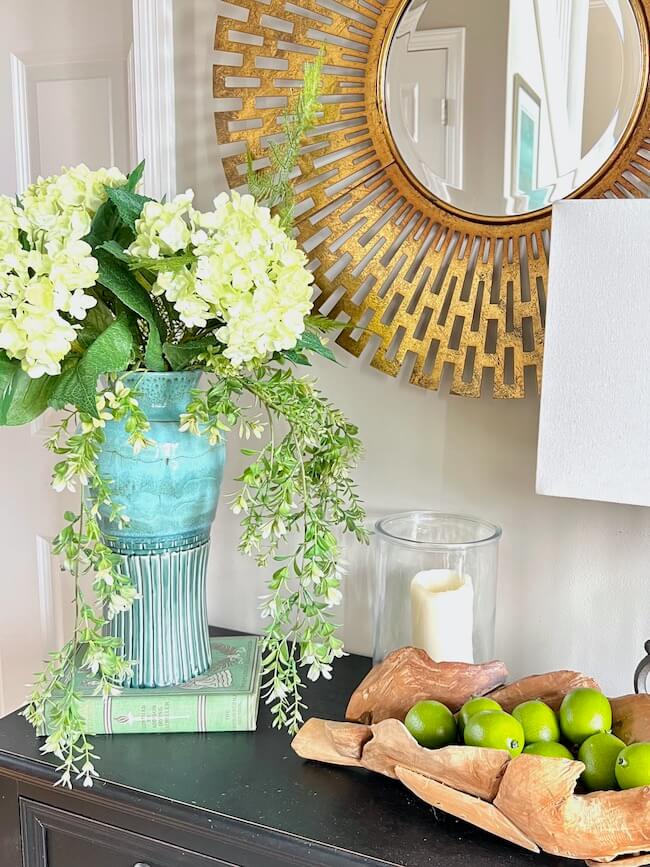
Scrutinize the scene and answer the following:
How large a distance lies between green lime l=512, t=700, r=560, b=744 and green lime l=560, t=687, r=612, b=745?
0.04 feet

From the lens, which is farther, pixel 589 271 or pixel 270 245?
pixel 270 245

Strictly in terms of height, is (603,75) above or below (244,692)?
above

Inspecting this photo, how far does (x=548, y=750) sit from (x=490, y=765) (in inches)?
2.8

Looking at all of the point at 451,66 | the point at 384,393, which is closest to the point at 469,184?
the point at 451,66

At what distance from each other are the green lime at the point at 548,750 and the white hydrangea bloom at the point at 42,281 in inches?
25.3

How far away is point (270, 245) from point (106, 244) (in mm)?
182

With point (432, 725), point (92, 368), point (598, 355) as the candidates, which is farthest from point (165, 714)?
point (598, 355)

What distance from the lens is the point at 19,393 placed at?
1.00 metres

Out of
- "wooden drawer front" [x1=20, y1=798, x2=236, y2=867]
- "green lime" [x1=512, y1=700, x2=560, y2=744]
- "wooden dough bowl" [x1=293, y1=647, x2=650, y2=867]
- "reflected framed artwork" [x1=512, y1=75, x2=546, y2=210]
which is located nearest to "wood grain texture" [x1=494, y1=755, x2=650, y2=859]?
"wooden dough bowl" [x1=293, y1=647, x2=650, y2=867]

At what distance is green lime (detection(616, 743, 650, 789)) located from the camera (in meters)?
0.84

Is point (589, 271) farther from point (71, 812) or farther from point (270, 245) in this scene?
point (71, 812)

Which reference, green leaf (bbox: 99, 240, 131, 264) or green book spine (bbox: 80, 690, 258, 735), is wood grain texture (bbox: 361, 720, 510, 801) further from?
green leaf (bbox: 99, 240, 131, 264)

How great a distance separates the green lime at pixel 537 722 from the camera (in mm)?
938

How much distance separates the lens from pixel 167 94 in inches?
55.1
